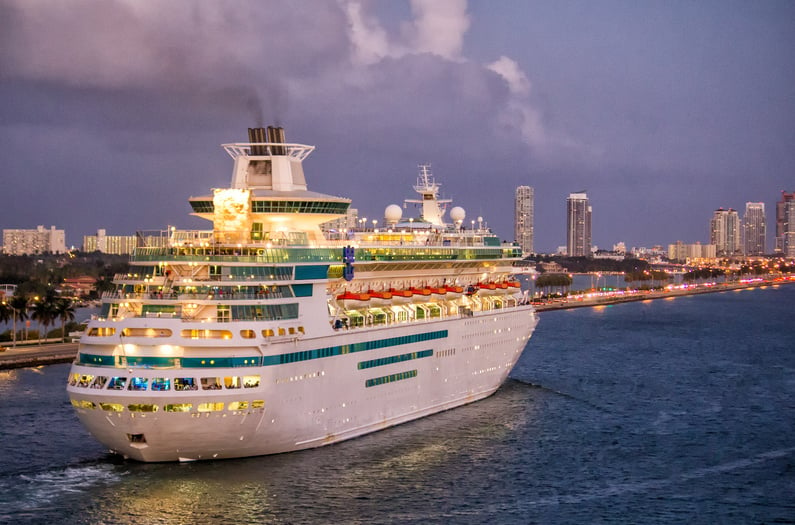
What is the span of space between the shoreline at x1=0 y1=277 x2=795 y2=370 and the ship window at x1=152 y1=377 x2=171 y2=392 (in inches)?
1190

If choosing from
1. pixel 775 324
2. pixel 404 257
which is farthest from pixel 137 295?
pixel 775 324

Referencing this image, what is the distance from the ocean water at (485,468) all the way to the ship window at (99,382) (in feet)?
9.40

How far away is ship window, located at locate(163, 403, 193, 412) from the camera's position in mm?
28281

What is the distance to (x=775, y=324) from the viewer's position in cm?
9500

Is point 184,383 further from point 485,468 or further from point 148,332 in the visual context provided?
point 485,468

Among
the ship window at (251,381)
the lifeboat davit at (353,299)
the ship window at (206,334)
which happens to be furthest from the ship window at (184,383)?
the lifeboat davit at (353,299)

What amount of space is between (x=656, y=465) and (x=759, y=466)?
11.9 feet

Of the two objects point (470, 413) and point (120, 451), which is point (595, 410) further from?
point (120, 451)

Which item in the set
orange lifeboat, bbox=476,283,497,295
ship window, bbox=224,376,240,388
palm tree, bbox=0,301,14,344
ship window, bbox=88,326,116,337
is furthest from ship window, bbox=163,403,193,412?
palm tree, bbox=0,301,14,344

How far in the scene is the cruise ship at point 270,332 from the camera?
1139 inches

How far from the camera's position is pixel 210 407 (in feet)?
93.9

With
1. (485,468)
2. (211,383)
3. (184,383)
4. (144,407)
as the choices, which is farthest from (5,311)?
(485,468)

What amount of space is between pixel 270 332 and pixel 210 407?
10.1ft

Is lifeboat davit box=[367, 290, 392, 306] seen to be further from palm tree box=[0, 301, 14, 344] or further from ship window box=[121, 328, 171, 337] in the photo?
palm tree box=[0, 301, 14, 344]
